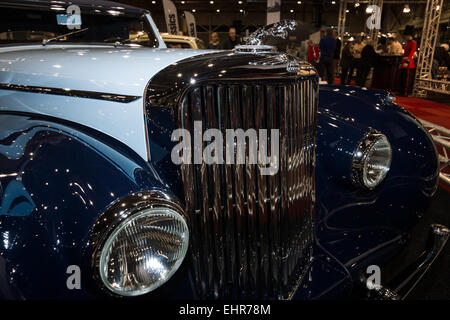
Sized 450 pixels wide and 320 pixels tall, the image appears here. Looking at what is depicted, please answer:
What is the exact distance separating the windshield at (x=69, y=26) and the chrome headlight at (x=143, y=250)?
70.9 inches

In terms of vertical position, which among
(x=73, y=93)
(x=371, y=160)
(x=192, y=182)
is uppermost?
(x=73, y=93)

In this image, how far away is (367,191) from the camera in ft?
5.87

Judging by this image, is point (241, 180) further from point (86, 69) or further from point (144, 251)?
point (86, 69)

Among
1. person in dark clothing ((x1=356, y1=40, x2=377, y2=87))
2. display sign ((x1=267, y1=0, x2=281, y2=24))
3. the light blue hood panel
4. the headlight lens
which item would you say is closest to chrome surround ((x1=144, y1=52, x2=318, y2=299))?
the light blue hood panel

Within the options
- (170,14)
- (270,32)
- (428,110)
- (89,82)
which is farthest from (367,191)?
(170,14)

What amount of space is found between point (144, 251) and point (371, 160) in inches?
50.5

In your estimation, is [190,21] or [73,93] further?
[190,21]

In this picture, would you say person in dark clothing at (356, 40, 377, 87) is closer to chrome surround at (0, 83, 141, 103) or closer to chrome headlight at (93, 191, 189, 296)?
chrome surround at (0, 83, 141, 103)

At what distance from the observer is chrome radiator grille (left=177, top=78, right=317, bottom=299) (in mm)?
1231

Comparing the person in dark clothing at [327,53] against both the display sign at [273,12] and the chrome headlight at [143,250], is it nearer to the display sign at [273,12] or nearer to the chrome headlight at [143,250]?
the display sign at [273,12]

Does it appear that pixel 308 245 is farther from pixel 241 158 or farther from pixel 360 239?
pixel 241 158

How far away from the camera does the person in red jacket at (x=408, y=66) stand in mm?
9836

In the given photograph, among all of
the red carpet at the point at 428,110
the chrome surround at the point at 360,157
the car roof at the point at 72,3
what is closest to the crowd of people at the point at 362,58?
the red carpet at the point at 428,110
